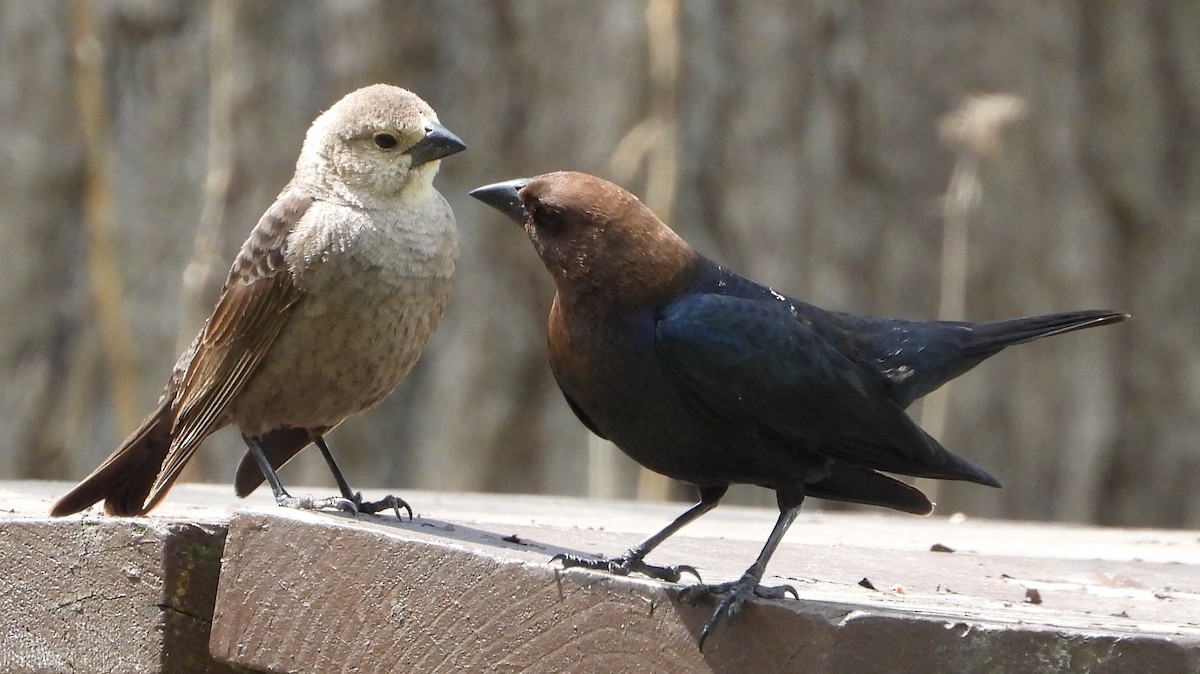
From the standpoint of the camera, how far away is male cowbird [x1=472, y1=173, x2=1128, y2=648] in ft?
8.96

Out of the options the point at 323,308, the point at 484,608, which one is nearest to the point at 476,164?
the point at 323,308

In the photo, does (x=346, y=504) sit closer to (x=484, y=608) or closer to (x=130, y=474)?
(x=130, y=474)

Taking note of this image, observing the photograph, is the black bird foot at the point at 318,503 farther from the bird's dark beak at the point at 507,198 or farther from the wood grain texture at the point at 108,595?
the bird's dark beak at the point at 507,198

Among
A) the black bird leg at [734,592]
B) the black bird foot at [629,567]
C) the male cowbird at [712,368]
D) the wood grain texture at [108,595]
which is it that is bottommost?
the wood grain texture at [108,595]

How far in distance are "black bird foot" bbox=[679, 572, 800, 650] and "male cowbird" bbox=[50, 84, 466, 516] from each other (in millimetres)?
1100

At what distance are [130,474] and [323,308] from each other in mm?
600

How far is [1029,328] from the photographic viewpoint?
9.76 feet

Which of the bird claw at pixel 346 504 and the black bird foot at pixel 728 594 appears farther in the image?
the bird claw at pixel 346 504

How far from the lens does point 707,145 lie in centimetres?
579

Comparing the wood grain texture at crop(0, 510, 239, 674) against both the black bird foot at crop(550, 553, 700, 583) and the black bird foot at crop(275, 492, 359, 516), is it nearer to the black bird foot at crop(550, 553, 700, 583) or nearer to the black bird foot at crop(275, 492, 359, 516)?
the black bird foot at crop(275, 492, 359, 516)

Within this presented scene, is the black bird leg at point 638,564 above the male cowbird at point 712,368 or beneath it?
beneath

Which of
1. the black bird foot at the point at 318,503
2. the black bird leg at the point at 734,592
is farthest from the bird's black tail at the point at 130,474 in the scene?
the black bird leg at the point at 734,592

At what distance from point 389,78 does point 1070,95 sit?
2.75 m

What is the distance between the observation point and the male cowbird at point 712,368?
8.96 feet
